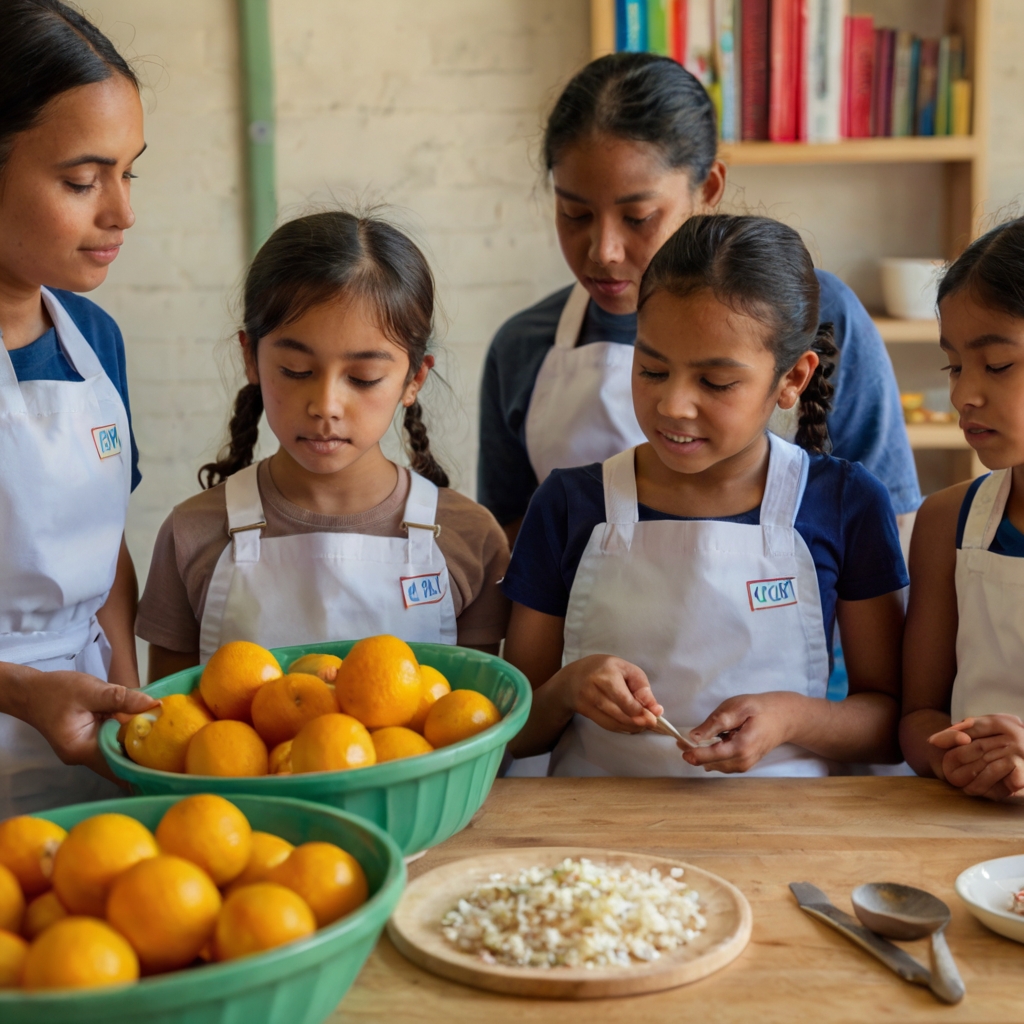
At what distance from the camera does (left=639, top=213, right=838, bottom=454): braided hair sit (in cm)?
131

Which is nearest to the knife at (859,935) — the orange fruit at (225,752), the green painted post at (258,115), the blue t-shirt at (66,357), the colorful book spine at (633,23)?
the orange fruit at (225,752)

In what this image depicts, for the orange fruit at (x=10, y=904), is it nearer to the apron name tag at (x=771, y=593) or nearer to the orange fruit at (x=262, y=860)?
the orange fruit at (x=262, y=860)

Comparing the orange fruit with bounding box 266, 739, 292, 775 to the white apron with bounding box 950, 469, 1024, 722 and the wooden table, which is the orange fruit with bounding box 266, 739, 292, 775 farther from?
the white apron with bounding box 950, 469, 1024, 722

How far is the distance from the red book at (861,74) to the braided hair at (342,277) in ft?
5.35

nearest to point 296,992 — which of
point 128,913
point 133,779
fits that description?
point 128,913

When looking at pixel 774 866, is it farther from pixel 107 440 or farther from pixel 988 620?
pixel 107 440

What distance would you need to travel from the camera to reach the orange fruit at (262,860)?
2.45ft

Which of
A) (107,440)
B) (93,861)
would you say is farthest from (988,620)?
(107,440)

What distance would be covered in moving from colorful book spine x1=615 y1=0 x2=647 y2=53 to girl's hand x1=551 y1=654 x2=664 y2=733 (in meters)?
1.91

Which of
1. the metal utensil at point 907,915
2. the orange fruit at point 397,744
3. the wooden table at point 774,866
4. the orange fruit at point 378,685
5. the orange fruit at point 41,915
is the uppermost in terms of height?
the orange fruit at point 378,685

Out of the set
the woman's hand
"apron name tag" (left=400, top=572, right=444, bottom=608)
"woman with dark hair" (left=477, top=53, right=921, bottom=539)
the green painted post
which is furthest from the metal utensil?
the green painted post

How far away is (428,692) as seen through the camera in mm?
1038

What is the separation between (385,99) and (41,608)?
1.97 m

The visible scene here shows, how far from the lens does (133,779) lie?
92cm
